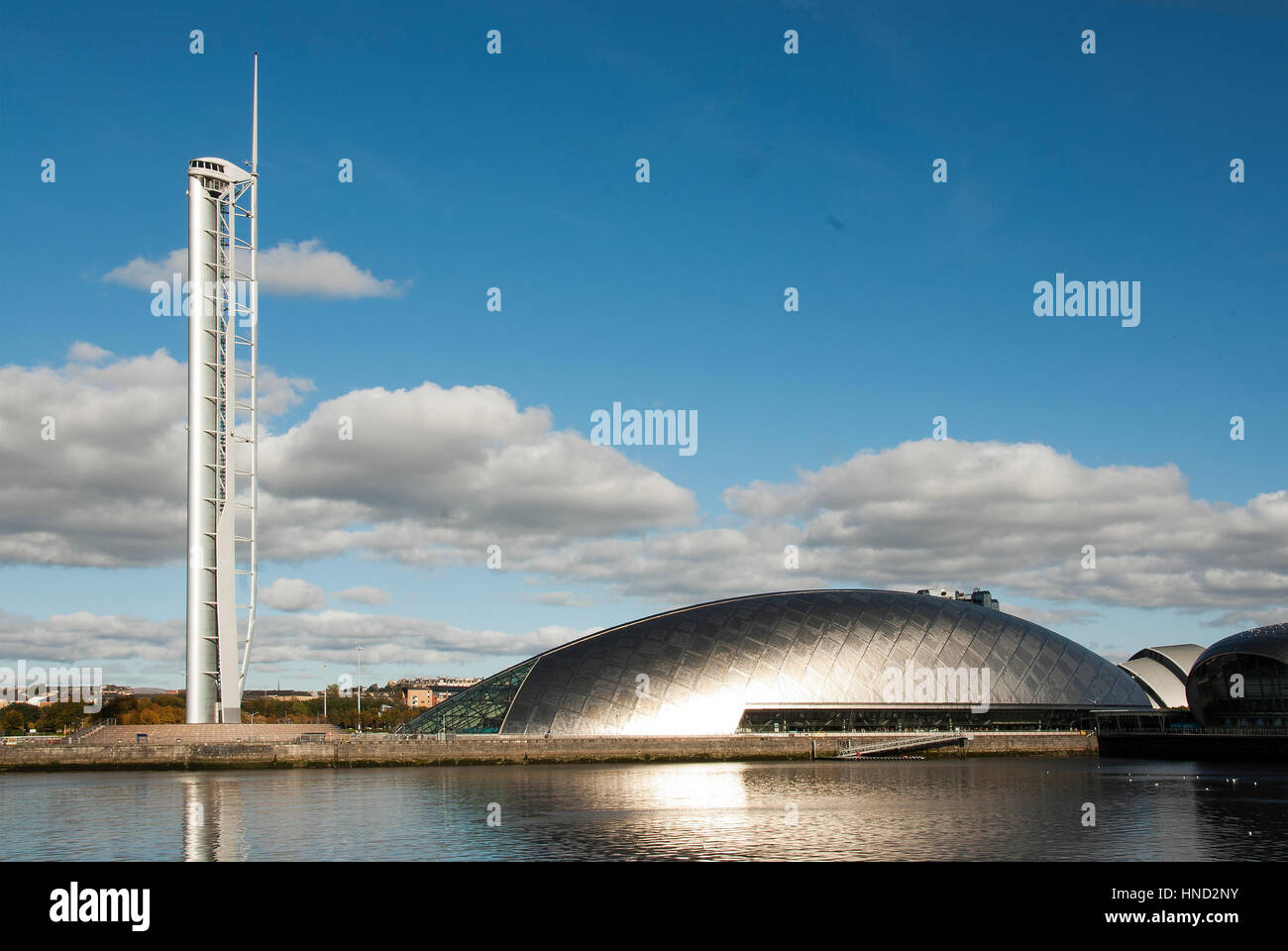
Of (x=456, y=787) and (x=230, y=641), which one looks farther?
(x=230, y=641)

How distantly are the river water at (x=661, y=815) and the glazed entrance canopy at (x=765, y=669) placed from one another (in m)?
17.3

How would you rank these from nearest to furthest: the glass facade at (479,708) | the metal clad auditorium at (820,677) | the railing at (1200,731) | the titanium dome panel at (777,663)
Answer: the railing at (1200,731)
the titanium dome panel at (777,663)
the metal clad auditorium at (820,677)
the glass facade at (479,708)

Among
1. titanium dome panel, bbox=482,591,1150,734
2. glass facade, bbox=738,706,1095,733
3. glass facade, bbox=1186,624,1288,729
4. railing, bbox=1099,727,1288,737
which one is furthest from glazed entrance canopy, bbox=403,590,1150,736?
glass facade, bbox=1186,624,1288,729

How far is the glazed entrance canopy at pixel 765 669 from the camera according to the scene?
80.9m

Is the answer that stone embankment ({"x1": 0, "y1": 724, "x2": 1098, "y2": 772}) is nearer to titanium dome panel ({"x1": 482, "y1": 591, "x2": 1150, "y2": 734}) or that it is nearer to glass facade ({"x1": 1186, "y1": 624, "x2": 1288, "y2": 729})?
titanium dome panel ({"x1": 482, "y1": 591, "x2": 1150, "y2": 734})

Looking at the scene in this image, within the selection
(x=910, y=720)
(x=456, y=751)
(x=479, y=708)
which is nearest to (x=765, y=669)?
(x=910, y=720)

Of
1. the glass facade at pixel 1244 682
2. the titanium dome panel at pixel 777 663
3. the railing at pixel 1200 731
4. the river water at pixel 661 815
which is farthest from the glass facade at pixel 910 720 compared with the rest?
the river water at pixel 661 815

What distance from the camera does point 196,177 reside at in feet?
255

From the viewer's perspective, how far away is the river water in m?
30.2

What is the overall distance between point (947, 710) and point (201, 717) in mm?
53177

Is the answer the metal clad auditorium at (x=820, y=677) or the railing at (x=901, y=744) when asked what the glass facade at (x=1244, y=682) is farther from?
the railing at (x=901, y=744)

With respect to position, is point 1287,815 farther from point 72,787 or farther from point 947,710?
point 72,787

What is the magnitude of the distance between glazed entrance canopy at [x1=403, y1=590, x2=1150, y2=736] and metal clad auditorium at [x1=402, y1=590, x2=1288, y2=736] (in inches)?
4.3
